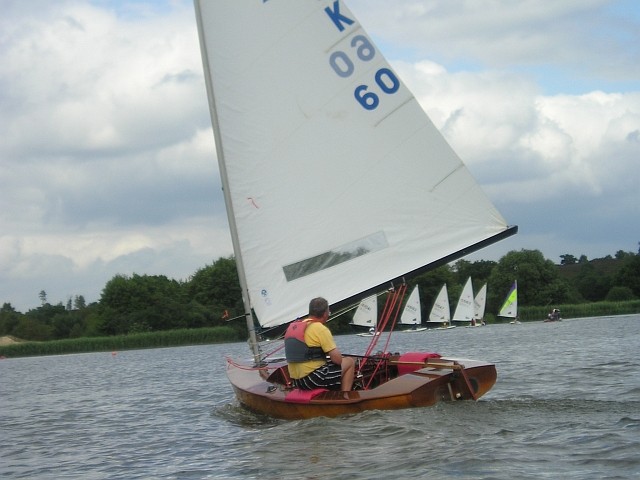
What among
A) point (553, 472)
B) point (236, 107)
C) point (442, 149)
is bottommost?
point (553, 472)

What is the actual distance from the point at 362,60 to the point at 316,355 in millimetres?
3505

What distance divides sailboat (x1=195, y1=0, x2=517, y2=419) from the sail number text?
0.04 feet

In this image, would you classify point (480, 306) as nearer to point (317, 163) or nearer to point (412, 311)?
point (412, 311)

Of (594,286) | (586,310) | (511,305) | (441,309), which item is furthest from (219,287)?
(594,286)

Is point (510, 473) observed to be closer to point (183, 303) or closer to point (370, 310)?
point (370, 310)

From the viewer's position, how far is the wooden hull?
955 cm

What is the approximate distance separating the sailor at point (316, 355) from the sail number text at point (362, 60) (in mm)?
2576

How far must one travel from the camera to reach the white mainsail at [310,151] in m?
11.1

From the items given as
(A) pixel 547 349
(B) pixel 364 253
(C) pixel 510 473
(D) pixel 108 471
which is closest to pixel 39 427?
(D) pixel 108 471

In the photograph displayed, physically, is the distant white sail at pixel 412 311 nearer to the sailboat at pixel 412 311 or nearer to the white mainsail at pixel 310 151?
the sailboat at pixel 412 311

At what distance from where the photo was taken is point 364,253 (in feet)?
36.3

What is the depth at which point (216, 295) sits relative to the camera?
7144cm

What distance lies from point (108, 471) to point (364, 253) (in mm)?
3768

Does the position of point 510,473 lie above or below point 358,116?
below
